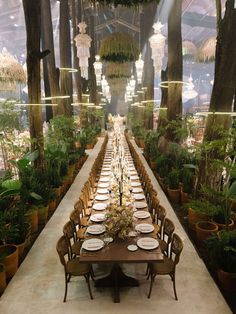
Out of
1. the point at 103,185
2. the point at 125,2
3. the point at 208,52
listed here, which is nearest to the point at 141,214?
the point at 103,185

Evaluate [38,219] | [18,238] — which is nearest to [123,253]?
[18,238]

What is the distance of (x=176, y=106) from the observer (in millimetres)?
9570

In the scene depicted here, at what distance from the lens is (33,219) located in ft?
19.9

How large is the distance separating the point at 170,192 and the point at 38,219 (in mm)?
3658

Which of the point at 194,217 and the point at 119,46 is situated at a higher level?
the point at 119,46

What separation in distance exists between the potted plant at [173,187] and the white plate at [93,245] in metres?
4.08

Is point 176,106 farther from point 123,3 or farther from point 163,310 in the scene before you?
point 163,310

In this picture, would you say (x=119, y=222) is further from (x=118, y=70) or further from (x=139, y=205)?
(x=118, y=70)

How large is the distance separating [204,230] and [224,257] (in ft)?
3.43

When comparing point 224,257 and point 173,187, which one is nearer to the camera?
point 224,257

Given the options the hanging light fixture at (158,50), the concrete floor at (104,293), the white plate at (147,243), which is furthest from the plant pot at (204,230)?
the hanging light fixture at (158,50)

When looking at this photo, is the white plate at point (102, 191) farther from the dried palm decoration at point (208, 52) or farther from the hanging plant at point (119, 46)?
the dried palm decoration at point (208, 52)

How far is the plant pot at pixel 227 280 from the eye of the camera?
4.11m

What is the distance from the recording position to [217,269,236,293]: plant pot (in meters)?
4.11
